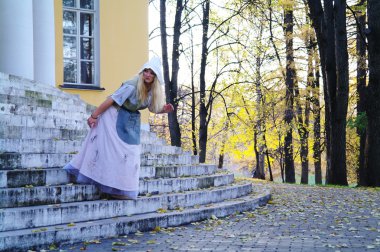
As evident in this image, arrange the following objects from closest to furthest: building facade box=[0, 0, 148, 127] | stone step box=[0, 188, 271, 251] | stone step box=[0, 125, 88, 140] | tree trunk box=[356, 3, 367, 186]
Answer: stone step box=[0, 188, 271, 251] → stone step box=[0, 125, 88, 140] → building facade box=[0, 0, 148, 127] → tree trunk box=[356, 3, 367, 186]

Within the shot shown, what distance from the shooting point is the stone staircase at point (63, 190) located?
18.2 feet

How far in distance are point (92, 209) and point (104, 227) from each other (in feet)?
1.18

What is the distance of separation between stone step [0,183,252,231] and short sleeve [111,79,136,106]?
129 centimetres

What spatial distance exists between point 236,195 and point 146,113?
762cm

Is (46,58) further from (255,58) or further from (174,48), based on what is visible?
(255,58)

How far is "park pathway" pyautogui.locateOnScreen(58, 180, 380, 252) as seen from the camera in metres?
5.67

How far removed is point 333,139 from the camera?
1633 centimetres

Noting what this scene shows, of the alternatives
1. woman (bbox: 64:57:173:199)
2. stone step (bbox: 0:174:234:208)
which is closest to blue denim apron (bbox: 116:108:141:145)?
woman (bbox: 64:57:173:199)

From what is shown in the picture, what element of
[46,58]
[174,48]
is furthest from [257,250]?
[174,48]

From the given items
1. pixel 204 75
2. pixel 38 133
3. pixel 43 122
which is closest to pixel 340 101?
pixel 204 75

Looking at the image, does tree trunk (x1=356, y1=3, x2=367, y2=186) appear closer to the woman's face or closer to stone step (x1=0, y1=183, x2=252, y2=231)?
stone step (x1=0, y1=183, x2=252, y2=231)

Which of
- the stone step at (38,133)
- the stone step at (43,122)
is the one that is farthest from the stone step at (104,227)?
the stone step at (43,122)

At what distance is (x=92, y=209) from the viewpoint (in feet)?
20.3

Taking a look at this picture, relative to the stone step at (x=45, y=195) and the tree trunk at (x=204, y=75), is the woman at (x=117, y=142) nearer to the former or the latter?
the stone step at (x=45, y=195)
